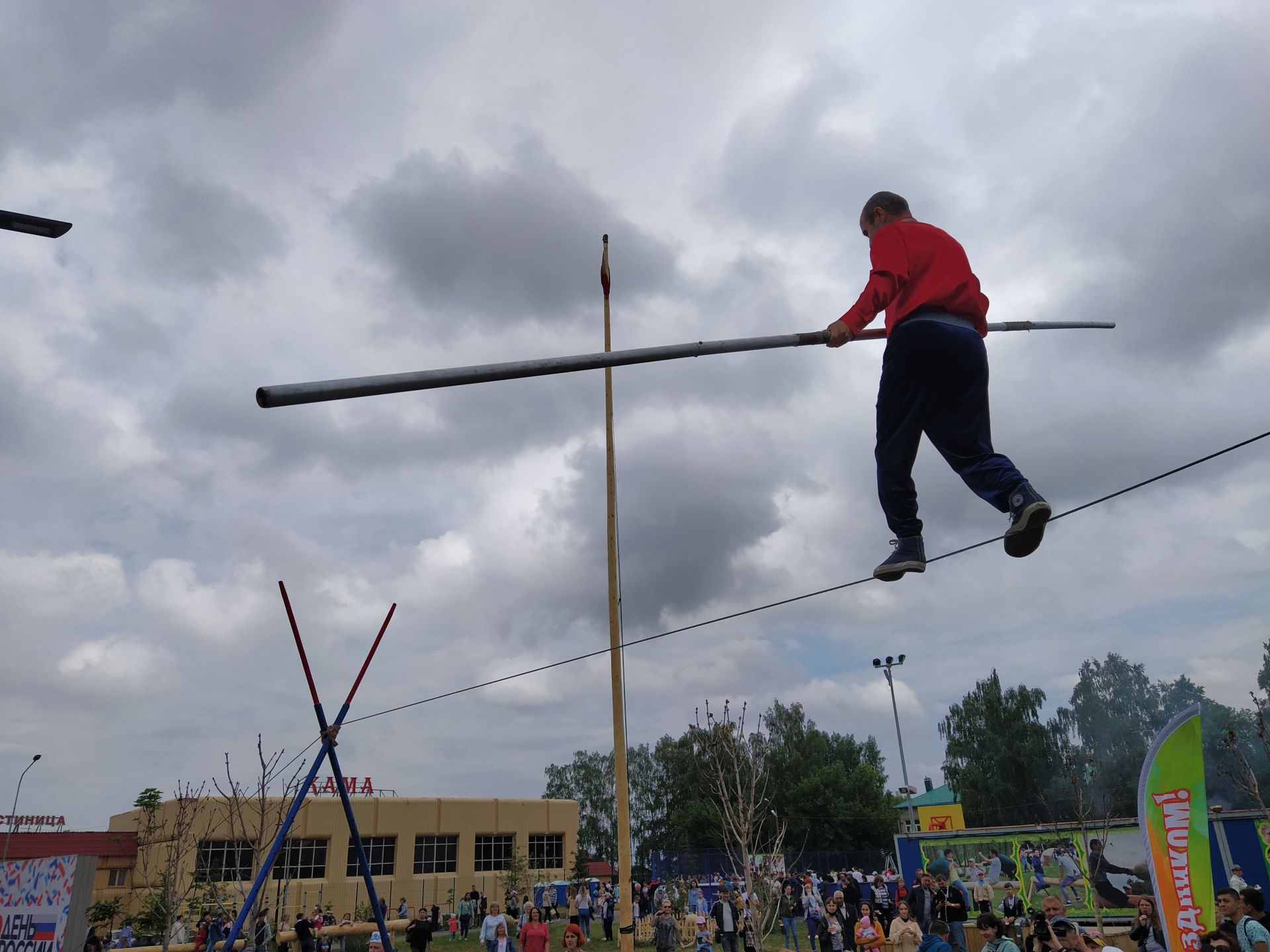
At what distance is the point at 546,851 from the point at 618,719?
145 ft

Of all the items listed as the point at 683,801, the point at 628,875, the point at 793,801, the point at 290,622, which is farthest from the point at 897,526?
the point at 683,801

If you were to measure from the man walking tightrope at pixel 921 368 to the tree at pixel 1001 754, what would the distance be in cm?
6577

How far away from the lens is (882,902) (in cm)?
2430

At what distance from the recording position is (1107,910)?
22.2 metres

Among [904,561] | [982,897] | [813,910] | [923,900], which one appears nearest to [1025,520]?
[904,561]

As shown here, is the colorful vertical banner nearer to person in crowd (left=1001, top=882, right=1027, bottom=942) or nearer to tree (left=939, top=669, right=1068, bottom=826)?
person in crowd (left=1001, top=882, right=1027, bottom=942)

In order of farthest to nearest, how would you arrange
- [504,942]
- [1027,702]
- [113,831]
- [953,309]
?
[1027,702] < [113,831] < [504,942] < [953,309]

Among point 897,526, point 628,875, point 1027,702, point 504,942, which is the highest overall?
point 1027,702

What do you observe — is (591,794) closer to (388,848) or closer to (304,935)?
(388,848)

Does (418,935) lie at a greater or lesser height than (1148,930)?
lesser

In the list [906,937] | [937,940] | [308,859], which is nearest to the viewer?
[937,940]

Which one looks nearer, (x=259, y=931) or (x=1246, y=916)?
(x=1246, y=916)

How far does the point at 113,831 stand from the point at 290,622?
44444 mm

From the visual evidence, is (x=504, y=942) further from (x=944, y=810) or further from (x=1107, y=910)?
(x=944, y=810)
